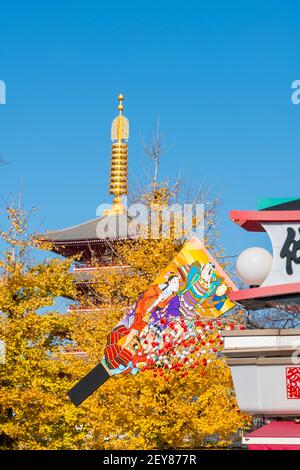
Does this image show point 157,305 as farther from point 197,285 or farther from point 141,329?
point 197,285

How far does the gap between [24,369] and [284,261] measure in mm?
10312

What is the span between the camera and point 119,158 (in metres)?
39.9

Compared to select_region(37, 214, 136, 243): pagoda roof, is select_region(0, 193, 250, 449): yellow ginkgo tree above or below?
below

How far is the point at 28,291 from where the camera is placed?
20.0 meters

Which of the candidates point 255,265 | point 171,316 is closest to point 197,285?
point 171,316

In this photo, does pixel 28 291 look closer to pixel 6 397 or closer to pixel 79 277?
pixel 6 397

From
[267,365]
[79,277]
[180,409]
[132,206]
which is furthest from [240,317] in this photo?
[79,277]

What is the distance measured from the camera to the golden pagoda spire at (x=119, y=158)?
39.4 meters

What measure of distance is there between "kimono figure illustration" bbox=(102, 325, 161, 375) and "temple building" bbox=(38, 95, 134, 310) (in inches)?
661

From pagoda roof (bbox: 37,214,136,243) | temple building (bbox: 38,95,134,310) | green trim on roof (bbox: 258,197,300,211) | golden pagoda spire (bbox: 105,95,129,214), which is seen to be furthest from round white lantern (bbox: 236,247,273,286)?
golden pagoda spire (bbox: 105,95,129,214)

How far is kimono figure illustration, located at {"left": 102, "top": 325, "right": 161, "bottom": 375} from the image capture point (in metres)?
12.5

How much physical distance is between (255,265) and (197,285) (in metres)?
2.27

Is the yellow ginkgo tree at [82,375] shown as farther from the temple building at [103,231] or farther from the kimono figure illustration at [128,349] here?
the temple building at [103,231]

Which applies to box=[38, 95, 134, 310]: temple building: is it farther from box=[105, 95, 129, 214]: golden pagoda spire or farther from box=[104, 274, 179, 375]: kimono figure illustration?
box=[104, 274, 179, 375]: kimono figure illustration
